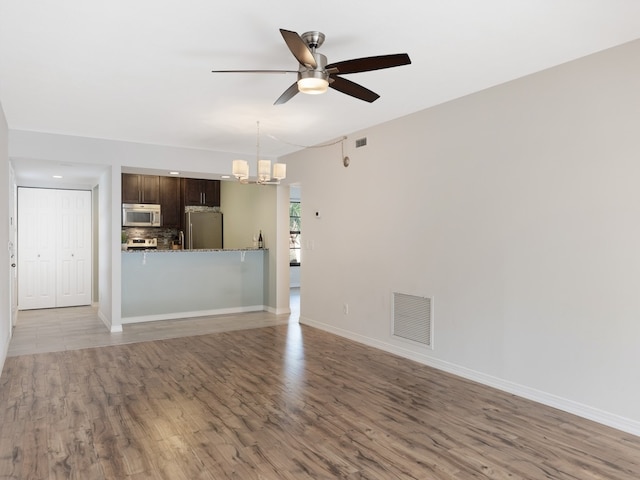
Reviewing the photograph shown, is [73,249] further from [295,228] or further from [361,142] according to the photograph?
[361,142]

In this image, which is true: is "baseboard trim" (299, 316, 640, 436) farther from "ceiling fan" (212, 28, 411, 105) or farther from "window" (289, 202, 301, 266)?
"window" (289, 202, 301, 266)

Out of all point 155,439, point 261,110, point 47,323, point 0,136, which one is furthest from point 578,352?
point 47,323

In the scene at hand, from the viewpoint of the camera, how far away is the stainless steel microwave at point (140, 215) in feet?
26.5

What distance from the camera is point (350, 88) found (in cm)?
291

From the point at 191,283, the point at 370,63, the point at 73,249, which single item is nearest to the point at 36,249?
the point at 73,249

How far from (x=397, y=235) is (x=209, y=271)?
3511mm

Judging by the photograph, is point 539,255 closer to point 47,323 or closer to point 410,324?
point 410,324

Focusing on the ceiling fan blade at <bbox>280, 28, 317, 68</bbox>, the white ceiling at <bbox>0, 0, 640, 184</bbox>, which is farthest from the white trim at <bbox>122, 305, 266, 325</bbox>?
the ceiling fan blade at <bbox>280, 28, 317, 68</bbox>

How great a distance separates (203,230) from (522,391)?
6.60 meters

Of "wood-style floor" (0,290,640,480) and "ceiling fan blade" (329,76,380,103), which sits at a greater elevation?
"ceiling fan blade" (329,76,380,103)

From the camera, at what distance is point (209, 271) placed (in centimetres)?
699

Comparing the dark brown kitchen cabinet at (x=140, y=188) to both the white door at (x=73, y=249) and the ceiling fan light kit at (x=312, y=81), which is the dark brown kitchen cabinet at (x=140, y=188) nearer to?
the white door at (x=73, y=249)

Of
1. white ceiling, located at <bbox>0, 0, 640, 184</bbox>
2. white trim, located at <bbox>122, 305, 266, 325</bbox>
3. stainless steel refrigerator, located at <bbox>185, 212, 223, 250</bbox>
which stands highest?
white ceiling, located at <bbox>0, 0, 640, 184</bbox>

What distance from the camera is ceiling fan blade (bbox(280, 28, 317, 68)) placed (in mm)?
2174
